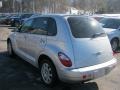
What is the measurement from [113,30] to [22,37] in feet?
17.7

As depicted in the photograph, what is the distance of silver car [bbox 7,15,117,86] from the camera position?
540 centimetres

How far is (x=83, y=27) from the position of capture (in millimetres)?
5785

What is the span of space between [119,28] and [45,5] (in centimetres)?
7783

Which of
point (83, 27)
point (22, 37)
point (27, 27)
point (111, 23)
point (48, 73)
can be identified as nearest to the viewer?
point (83, 27)

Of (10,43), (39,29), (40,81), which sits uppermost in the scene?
(39,29)

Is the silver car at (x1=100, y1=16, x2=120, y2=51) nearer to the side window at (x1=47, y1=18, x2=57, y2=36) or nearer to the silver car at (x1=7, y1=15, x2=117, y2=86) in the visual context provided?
the silver car at (x1=7, y1=15, x2=117, y2=86)

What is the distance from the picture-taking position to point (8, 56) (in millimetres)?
9336

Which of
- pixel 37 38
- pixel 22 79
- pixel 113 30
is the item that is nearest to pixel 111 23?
Answer: pixel 113 30

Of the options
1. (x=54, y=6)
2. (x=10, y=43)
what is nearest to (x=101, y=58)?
(x=10, y=43)

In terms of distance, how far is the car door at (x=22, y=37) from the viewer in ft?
24.0

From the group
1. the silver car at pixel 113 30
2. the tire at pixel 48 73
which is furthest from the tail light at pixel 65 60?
the silver car at pixel 113 30

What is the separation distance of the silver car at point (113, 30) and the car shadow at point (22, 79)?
4798 mm

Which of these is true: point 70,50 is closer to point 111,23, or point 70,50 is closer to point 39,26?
point 39,26

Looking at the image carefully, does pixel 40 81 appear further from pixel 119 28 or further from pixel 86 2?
pixel 86 2
